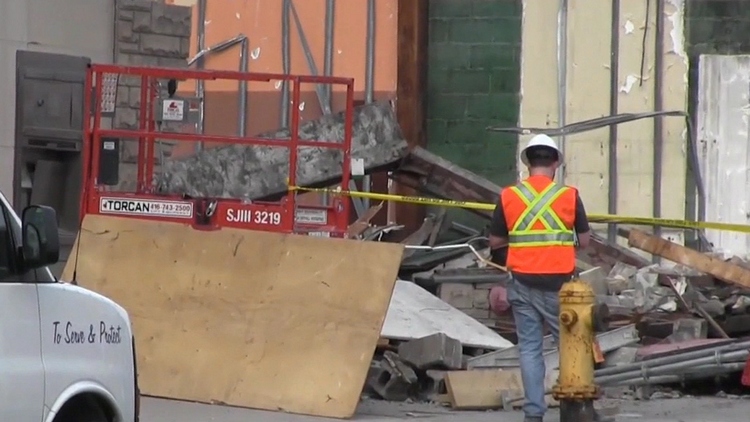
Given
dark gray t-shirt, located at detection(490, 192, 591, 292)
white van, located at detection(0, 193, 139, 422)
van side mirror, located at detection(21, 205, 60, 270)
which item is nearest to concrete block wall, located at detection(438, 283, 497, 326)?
dark gray t-shirt, located at detection(490, 192, 591, 292)

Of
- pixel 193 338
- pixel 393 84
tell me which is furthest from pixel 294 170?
pixel 393 84

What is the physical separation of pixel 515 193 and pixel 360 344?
1.50 m

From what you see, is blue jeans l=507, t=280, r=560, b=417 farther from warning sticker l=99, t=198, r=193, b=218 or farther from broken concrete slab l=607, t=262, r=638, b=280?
broken concrete slab l=607, t=262, r=638, b=280

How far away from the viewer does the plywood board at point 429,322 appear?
12.0 metres

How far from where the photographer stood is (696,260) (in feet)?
42.2

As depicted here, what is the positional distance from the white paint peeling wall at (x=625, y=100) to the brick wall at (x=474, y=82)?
0.38 m

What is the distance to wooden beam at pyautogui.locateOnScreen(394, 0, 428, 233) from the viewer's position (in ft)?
55.9

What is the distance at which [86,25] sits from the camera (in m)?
12.3

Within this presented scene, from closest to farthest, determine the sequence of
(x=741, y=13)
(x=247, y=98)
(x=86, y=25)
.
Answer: (x=86, y=25) < (x=741, y=13) < (x=247, y=98)

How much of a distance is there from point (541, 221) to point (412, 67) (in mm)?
7454

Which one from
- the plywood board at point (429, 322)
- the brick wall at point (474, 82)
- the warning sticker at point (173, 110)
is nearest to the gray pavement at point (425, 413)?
the plywood board at point (429, 322)

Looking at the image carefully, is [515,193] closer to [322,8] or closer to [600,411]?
[600,411]

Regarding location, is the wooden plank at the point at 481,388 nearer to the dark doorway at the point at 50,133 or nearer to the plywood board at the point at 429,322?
the plywood board at the point at 429,322

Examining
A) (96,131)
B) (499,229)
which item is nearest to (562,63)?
(96,131)
